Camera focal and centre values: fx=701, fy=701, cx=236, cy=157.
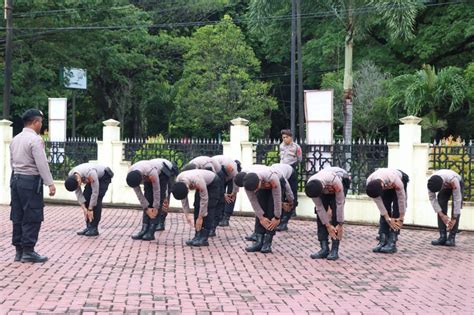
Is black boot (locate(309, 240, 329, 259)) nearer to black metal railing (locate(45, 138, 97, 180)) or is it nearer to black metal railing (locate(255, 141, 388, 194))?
black metal railing (locate(255, 141, 388, 194))

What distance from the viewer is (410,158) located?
13.7m

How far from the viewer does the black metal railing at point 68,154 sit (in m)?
17.9

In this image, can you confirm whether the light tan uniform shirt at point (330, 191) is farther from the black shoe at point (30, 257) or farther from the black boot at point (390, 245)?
the black shoe at point (30, 257)

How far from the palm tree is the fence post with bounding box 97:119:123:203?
20.5 ft

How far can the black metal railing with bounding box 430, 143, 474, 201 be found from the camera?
43.6ft

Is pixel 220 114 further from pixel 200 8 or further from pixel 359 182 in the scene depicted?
pixel 359 182

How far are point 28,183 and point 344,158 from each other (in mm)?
7532

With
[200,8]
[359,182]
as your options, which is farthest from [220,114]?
[359,182]

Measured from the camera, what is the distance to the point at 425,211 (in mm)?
13656

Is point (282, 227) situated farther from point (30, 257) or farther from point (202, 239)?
point (30, 257)

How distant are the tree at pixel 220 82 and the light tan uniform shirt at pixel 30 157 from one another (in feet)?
83.3

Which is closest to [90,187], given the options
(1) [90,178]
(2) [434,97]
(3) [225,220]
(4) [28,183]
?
(1) [90,178]

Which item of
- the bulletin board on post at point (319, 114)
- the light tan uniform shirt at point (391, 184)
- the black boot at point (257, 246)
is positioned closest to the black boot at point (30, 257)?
the black boot at point (257, 246)

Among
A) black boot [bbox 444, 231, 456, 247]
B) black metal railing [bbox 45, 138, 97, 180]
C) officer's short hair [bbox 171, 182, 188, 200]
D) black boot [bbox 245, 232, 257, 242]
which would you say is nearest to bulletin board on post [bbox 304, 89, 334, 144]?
black boot [bbox 245, 232, 257, 242]
